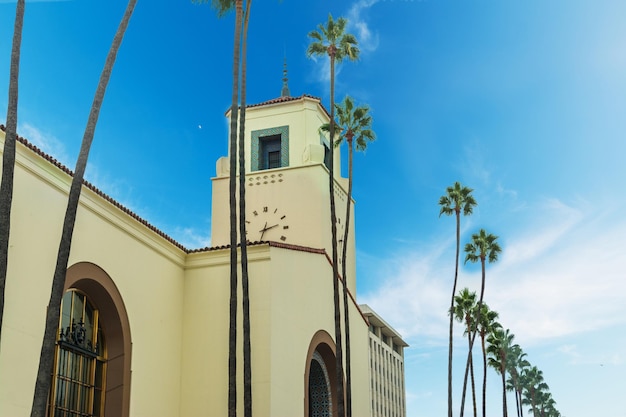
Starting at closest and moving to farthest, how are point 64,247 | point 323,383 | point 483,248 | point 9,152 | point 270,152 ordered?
1. point 9,152
2. point 64,247
3. point 323,383
4. point 270,152
5. point 483,248

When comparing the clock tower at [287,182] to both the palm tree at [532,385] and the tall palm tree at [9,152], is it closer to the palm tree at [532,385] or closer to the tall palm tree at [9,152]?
the tall palm tree at [9,152]

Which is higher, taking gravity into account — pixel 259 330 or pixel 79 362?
pixel 259 330

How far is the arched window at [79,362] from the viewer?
19.6 m

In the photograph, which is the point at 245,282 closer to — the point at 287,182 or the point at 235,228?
the point at 235,228

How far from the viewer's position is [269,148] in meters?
34.2

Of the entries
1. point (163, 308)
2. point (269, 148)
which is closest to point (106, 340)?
point (163, 308)

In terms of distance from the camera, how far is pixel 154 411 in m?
22.8

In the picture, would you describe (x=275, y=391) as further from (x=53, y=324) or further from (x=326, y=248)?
(x=53, y=324)

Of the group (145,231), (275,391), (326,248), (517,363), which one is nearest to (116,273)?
(145,231)

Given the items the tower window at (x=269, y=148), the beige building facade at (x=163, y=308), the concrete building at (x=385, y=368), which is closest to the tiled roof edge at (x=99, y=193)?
the beige building facade at (x=163, y=308)

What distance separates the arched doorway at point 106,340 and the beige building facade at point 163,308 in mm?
35

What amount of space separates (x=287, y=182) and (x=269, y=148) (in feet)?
8.76

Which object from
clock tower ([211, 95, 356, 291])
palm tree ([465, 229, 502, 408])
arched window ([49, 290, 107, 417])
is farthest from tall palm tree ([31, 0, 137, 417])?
palm tree ([465, 229, 502, 408])

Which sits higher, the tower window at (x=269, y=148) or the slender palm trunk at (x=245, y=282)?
the tower window at (x=269, y=148)
